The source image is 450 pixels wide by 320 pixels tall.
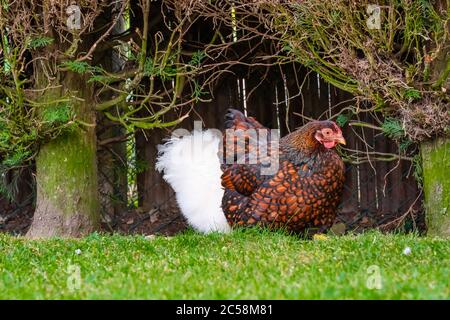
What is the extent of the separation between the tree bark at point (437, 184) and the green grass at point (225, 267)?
0.64 meters

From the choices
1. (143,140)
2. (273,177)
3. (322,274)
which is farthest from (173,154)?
(322,274)

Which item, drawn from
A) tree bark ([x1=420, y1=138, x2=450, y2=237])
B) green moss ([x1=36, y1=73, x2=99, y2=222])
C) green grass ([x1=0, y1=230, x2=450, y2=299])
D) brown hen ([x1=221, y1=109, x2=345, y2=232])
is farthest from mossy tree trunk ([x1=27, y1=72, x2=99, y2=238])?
tree bark ([x1=420, y1=138, x2=450, y2=237])

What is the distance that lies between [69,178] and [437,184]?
3.30 metres

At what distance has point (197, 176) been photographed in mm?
7754

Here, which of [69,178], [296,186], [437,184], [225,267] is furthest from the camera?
[69,178]

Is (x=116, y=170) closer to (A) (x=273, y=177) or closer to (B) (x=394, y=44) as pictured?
(A) (x=273, y=177)

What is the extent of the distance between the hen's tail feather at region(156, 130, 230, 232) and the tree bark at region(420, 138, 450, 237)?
1840 millimetres

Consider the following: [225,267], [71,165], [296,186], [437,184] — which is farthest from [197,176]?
[225,267]

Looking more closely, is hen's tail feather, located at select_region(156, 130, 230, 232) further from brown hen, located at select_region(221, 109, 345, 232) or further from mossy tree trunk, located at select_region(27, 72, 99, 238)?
mossy tree trunk, located at select_region(27, 72, 99, 238)

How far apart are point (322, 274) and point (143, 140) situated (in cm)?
453

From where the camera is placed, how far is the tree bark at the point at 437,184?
6844 mm

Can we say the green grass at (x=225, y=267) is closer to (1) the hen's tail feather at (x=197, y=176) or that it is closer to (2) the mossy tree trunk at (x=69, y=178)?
(2) the mossy tree trunk at (x=69, y=178)

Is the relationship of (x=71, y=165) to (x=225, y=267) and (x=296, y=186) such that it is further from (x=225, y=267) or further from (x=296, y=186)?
(x=225, y=267)

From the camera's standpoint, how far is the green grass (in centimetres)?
402
